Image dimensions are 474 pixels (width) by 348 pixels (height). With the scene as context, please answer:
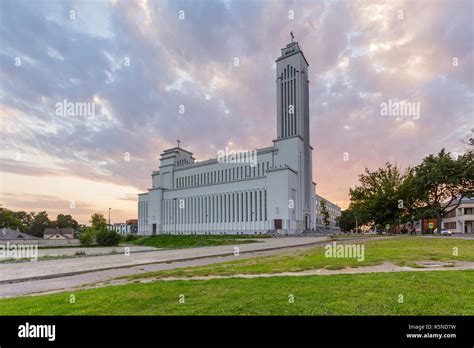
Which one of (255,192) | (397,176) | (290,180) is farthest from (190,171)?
(397,176)

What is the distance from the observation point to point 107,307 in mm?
6500

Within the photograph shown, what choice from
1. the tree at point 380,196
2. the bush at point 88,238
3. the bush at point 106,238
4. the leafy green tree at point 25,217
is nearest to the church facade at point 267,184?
the tree at point 380,196

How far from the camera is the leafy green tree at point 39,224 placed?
358 ft

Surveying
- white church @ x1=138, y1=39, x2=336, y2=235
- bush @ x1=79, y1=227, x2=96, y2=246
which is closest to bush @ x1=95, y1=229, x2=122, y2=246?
bush @ x1=79, y1=227, x2=96, y2=246

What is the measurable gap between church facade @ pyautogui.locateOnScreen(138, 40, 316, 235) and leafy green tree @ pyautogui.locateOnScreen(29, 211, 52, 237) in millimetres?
48279

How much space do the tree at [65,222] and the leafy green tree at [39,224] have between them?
4500 millimetres

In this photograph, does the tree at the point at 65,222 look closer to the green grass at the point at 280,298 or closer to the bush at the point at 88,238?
the bush at the point at 88,238

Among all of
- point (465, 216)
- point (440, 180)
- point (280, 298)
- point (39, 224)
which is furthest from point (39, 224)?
point (465, 216)

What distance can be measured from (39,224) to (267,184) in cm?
8888

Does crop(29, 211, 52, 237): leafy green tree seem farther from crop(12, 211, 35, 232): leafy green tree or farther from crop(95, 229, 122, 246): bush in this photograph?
crop(95, 229, 122, 246): bush

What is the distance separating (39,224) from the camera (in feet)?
370

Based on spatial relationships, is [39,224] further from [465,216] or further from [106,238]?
[465,216]

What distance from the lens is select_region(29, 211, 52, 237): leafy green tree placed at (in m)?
109

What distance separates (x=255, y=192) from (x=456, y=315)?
74.3 metres
